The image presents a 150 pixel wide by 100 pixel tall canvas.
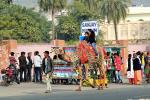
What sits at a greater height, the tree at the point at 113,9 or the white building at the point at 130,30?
the tree at the point at 113,9

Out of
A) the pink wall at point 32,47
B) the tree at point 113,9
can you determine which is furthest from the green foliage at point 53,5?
the pink wall at point 32,47

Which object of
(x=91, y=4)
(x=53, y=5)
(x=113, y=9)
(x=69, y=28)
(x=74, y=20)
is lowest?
(x=69, y=28)

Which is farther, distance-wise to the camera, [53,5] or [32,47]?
[53,5]

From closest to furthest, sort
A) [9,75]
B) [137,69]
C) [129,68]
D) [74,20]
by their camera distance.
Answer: [9,75]
[137,69]
[129,68]
[74,20]

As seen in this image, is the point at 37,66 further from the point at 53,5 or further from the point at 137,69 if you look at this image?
the point at 53,5

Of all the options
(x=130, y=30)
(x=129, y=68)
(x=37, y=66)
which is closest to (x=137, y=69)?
(x=129, y=68)

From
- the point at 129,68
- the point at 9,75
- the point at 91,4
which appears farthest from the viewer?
the point at 91,4

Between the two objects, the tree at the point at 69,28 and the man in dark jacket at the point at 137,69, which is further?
the tree at the point at 69,28

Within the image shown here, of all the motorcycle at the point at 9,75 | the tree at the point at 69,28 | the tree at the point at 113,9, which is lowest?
the motorcycle at the point at 9,75

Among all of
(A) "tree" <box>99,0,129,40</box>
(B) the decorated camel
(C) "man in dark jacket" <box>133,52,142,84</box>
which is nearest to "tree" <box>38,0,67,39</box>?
(A) "tree" <box>99,0,129,40</box>

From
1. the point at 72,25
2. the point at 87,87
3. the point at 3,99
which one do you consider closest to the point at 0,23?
the point at 72,25

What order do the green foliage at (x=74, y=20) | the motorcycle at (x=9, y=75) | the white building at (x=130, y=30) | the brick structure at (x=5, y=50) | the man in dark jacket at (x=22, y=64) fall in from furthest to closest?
the white building at (x=130, y=30)
the green foliage at (x=74, y=20)
the brick structure at (x=5, y=50)
the man in dark jacket at (x=22, y=64)
the motorcycle at (x=9, y=75)

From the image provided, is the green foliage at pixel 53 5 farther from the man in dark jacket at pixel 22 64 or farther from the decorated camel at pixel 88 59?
the decorated camel at pixel 88 59

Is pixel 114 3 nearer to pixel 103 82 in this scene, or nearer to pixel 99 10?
pixel 99 10
